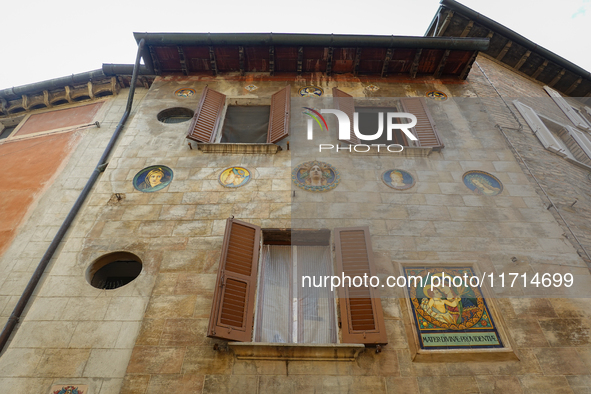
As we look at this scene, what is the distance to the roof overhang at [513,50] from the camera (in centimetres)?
1565

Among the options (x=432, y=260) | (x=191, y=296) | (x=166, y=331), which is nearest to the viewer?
(x=166, y=331)

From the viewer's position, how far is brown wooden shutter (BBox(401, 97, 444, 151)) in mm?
10773

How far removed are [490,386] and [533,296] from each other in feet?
7.30

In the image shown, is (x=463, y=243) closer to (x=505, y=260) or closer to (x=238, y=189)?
(x=505, y=260)

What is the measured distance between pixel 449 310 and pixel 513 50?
574 inches

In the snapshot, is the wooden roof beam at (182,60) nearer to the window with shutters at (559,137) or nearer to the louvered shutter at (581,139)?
the window with shutters at (559,137)

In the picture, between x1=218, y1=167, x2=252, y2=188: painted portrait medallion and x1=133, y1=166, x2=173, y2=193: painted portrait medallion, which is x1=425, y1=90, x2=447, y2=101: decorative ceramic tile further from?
x1=133, y1=166, x2=173, y2=193: painted portrait medallion

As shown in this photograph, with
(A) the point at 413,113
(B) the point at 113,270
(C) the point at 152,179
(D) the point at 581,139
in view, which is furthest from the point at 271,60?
(D) the point at 581,139

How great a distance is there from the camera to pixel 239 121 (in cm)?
1251

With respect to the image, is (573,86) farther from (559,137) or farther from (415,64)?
(415,64)

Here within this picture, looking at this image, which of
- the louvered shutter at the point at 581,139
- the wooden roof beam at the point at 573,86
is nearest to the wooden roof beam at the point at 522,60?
the wooden roof beam at the point at 573,86

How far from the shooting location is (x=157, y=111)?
39.9ft

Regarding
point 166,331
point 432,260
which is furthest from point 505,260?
point 166,331

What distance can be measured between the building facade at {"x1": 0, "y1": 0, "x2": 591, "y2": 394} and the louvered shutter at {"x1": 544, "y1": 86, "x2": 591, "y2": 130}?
176cm
